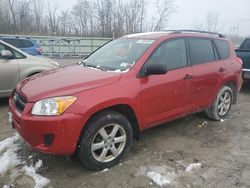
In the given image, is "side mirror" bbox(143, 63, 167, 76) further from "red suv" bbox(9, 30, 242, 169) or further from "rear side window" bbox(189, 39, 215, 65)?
"rear side window" bbox(189, 39, 215, 65)

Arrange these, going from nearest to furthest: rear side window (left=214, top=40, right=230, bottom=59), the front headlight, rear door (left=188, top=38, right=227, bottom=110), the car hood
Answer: the front headlight, the car hood, rear door (left=188, top=38, right=227, bottom=110), rear side window (left=214, top=40, right=230, bottom=59)

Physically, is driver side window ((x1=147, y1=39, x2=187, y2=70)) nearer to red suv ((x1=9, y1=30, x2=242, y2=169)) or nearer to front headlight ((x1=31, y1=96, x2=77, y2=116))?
red suv ((x1=9, y1=30, x2=242, y2=169))

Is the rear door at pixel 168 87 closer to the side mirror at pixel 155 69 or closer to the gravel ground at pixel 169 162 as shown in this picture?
the side mirror at pixel 155 69

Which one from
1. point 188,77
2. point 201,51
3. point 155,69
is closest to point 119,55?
point 155,69

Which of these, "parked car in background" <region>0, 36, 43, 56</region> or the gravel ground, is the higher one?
"parked car in background" <region>0, 36, 43, 56</region>

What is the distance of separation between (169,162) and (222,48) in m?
2.74

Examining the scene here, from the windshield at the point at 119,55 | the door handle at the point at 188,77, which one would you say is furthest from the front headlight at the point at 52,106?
the door handle at the point at 188,77

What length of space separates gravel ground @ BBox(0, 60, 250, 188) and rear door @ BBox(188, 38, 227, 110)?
2.10ft

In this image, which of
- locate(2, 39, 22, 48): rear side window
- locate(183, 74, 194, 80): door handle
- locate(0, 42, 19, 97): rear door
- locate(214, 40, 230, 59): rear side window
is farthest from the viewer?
locate(2, 39, 22, 48): rear side window

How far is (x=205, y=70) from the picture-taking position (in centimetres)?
475

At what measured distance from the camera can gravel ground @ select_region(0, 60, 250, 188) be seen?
3314 millimetres

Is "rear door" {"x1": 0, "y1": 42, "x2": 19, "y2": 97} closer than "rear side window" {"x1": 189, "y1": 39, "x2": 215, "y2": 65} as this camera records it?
No

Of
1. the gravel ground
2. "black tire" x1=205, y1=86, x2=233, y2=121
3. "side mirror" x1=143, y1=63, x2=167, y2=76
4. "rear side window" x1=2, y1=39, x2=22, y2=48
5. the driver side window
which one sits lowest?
the gravel ground

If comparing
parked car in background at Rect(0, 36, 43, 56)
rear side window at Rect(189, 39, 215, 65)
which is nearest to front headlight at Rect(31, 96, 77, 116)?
rear side window at Rect(189, 39, 215, 65)
